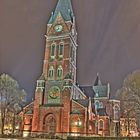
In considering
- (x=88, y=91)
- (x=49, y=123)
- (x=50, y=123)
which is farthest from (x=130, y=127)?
(x=88, y=91)

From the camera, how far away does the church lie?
169ft

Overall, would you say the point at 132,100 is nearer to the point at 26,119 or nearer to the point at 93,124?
the point at 93,124

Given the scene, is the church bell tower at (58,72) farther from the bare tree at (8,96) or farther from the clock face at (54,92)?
the bare tree at (8,96)

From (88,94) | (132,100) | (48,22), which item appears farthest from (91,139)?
(88,94)

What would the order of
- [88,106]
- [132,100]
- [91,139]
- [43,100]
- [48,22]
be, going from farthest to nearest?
[48,22]
[43,100]
[88,106]
[132,100]
[91,139]

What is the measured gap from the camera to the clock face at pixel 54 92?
5544cm

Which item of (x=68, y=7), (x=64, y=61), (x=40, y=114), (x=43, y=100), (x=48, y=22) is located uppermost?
(x=68, y=7)

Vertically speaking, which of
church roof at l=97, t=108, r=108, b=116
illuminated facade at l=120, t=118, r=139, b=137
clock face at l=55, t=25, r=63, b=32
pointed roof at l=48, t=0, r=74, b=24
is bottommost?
illuminated facade at l=120, t=118, r=139, b=137

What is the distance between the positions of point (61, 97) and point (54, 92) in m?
2.68

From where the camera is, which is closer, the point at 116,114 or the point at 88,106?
the point at 88,106

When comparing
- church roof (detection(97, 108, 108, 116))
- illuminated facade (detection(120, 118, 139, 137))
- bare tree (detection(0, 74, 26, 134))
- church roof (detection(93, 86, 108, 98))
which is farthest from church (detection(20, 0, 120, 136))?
bare tree (detection(0, 74, 26, 134))

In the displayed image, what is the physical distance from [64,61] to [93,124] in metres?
17.3

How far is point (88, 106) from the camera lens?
52.5m

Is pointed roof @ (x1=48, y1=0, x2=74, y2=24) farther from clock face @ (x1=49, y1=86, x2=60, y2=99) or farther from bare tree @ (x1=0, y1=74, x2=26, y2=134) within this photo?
bare tree @ (x1=0, y1=74, x2=26, y2=134)
